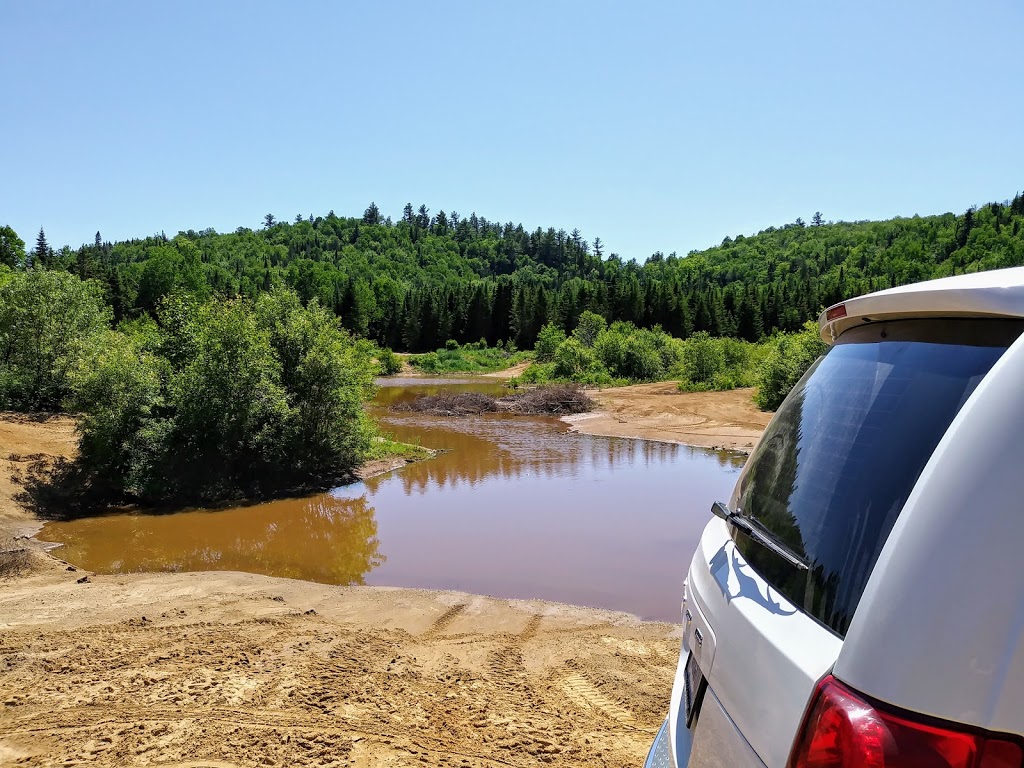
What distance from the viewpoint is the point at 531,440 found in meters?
23.9

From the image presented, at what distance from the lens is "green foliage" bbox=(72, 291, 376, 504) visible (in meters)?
13.9

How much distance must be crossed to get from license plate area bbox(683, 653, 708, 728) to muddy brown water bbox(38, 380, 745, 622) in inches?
254

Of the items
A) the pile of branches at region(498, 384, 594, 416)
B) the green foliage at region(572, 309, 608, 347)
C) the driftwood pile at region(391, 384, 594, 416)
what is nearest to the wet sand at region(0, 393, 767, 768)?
the driftwood pile at region(391, 384, 594, 416)

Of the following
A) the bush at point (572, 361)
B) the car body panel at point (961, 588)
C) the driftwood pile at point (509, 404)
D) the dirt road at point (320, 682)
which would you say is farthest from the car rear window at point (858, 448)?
the bush at point (572, 361)

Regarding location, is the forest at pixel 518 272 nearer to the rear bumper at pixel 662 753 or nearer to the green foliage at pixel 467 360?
the green foliage at pixel 467 360

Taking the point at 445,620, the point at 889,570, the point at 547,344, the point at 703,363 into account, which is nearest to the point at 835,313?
the point at 889,570

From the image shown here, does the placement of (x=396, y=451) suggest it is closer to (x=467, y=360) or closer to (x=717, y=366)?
(x=717, y=366)

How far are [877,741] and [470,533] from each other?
11.4 meters

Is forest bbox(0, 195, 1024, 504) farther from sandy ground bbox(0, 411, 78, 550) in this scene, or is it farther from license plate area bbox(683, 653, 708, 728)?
license plate area bbox(683, 653, 708, 728)

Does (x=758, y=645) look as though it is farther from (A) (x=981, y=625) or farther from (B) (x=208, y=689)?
(B) (x=208, y=689)

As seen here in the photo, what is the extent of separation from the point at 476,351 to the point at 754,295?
106 ft

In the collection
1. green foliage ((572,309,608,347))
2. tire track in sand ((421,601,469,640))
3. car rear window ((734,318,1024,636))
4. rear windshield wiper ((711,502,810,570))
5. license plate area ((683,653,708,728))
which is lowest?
tire track in sand ((421,601,469,640))

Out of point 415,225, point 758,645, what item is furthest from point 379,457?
point 415,225

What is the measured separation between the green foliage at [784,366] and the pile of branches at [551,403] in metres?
7.78
